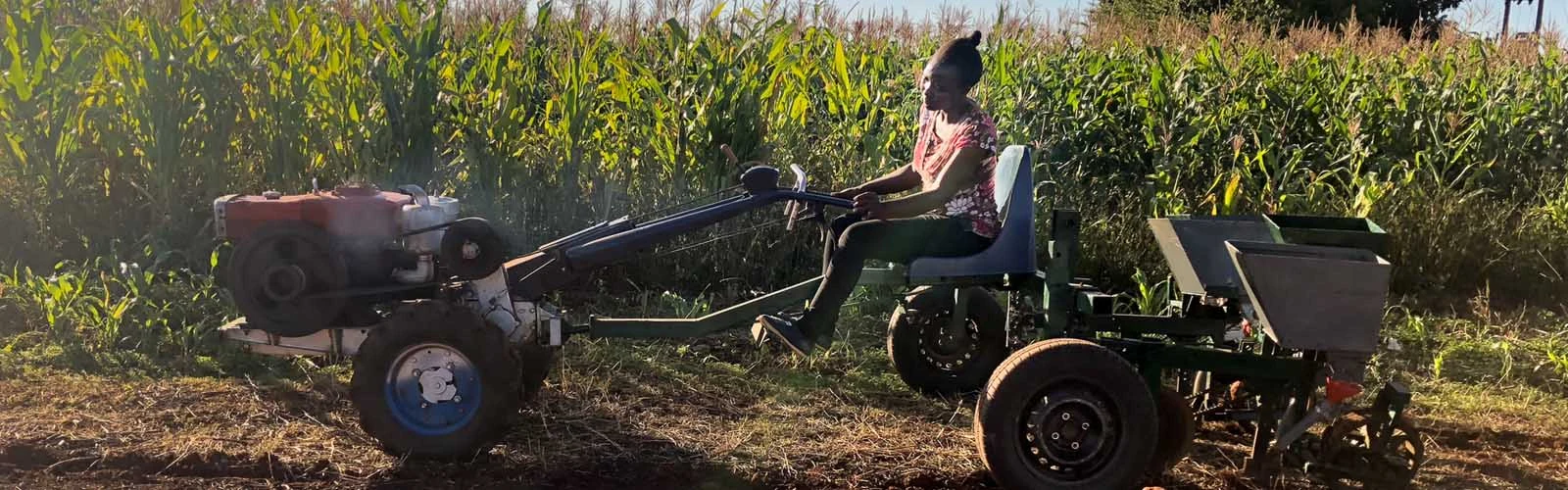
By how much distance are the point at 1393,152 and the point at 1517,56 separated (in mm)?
2607

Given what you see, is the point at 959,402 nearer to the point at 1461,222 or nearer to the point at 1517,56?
the point at 1461,222

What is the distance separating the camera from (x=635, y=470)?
410 cm

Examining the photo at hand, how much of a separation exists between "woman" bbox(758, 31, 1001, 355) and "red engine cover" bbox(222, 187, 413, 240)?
1.36 metres

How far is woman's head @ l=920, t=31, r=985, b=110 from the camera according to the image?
14.2 ft

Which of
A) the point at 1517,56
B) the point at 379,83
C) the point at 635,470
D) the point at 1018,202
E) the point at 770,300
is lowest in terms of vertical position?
the point at 635,470

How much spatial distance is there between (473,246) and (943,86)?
1752mm

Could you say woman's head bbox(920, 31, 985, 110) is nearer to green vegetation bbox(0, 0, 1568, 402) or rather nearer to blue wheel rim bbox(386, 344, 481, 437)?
green vegetation bbox(0, 0, 1568, 402)

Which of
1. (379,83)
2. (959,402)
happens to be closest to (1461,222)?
(959,402)

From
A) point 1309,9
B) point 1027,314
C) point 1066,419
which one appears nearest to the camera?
point 1066,419

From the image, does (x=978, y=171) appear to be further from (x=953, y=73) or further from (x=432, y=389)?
(x=432, y=389)

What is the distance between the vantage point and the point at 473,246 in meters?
4.11

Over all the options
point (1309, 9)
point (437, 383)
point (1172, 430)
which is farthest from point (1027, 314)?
point (1309, 9)

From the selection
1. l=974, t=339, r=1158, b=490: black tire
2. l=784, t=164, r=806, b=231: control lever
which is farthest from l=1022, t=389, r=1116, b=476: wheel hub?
l=784, t=164, r=806, b=231: control lever

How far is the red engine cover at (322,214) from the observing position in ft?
13.4
